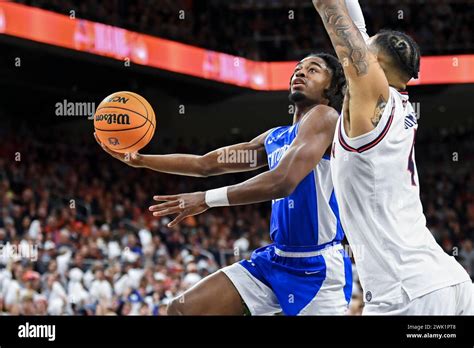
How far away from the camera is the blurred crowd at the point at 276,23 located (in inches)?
641

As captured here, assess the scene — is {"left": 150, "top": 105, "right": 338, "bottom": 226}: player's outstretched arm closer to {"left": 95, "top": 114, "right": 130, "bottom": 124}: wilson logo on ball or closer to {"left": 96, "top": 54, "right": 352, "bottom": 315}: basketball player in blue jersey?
{"left": 96, "top": 54, "right": 352, "bottom": 315}: basketball player in blue jersey

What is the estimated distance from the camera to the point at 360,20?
360 centimetres

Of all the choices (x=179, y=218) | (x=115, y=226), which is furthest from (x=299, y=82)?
(x=115, y=226)

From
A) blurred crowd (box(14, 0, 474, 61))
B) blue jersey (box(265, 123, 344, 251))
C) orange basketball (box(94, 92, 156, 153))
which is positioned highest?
blurred crowd (box(14, 0, 474, 61))

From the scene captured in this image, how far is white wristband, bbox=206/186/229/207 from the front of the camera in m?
3.79

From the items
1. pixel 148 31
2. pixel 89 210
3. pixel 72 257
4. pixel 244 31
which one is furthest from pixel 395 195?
pixel 244 31

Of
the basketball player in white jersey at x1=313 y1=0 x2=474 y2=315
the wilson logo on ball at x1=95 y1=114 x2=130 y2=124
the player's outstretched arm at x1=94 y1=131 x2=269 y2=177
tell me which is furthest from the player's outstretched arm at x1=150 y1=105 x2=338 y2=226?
the wilson logo on ball at x1=95 y1=114 x2=130 y2=124

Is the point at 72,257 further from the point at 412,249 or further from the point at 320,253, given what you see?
the point at 412,249

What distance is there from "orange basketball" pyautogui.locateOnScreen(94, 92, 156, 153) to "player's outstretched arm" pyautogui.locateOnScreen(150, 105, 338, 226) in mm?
1037

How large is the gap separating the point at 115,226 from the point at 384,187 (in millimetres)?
9773

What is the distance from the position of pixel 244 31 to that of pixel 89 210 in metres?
6.60

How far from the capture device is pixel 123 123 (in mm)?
4758

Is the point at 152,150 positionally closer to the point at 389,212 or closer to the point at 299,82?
the point at 299,82

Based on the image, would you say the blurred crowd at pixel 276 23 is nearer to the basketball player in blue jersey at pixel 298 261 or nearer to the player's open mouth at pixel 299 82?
the player's open mouth at pixel 299 82
